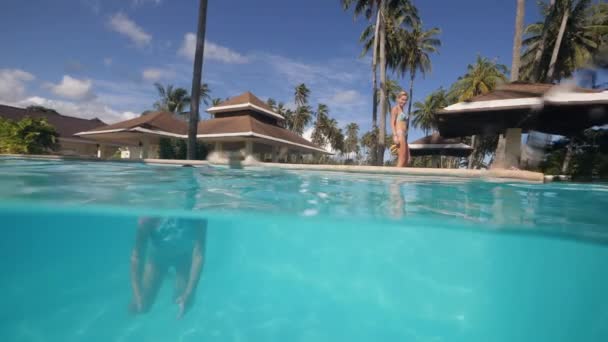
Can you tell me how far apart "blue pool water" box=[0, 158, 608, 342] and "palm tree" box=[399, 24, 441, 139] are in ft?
85.9

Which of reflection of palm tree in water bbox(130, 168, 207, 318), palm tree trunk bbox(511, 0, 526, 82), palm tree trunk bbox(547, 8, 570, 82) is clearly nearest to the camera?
reflection of palm tree in water bbox(130, 168, 207, 318)

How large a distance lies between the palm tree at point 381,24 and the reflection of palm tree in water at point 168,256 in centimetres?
1489

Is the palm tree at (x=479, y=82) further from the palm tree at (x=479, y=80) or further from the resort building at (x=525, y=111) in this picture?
the resort building at (x=525, y=111)

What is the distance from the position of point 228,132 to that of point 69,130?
20342 mm

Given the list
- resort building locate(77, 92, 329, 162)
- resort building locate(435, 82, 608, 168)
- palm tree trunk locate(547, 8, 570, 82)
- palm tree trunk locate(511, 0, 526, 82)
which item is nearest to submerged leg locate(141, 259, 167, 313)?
resort building locate(435, 82, 608, 168)

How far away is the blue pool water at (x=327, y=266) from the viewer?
3809 millimetres

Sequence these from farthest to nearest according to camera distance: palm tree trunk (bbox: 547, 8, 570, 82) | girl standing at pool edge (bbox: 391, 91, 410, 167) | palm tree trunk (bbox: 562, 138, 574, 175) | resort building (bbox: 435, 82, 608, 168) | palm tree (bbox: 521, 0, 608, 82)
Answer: palm tree (bbox: 521, 0, 608, 82) → palm tree trunk (bbox: 547, 8, 570, 82) → palm tree trunk (bbox: 562, 138, 574, 175) → girl standing at pool edge (bbox: 391, 91, 410, 167) → resort building (bbox: 435, 82, 608, 168)

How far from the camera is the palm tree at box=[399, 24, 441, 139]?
2889 cm

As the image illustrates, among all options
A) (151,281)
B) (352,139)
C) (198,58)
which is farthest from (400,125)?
(352,139)

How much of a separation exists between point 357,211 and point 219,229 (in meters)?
2.17

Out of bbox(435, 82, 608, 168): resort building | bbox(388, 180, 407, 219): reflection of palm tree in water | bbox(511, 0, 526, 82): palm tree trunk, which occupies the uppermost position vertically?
bbox(511, 0, 526, 82): palm tree trunk

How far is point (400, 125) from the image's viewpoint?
8.38 meters

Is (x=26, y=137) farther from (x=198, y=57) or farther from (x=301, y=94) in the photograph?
(x=301, y=94)

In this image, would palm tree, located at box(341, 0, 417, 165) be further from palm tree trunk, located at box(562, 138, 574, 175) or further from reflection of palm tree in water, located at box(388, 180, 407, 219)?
reflection of palm tree in water, located at box(388, 180, 407, 219)
